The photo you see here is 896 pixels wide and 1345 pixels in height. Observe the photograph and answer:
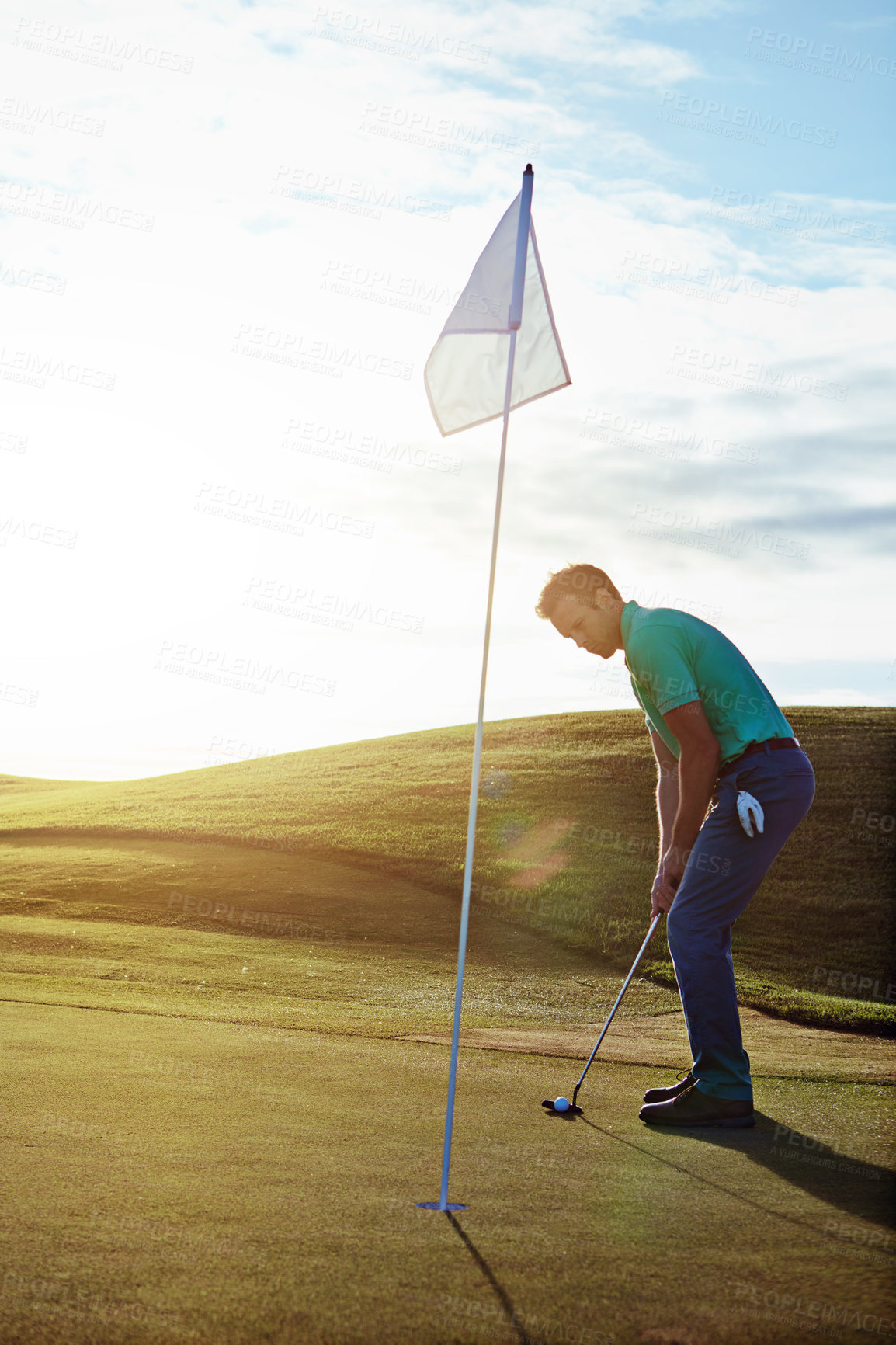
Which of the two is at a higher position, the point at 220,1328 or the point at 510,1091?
the point at 220,1328

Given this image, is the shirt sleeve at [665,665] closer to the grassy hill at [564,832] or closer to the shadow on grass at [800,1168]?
the shadow on grass at [800,1168]

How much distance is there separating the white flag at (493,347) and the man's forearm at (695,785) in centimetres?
198

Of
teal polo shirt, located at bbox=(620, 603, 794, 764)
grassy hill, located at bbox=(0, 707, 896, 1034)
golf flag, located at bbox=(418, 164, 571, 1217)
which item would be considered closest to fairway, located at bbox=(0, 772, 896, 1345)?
golf flag, located at bbox=(418, 164, 571, 1217)

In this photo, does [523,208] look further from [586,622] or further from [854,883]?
[854,883]

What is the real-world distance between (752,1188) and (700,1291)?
1.03 meters

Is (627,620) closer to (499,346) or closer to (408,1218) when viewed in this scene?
(499,346)

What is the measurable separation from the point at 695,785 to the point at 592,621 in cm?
93

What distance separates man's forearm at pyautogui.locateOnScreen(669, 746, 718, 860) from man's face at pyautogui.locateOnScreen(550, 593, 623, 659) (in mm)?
683

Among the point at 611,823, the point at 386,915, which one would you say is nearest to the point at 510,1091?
the point at 386,915

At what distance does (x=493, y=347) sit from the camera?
566 centimetres

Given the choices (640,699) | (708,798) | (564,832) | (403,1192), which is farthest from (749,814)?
(564,832)

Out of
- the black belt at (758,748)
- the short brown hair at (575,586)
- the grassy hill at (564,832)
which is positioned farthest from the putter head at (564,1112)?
the grassy hill at (564,832)

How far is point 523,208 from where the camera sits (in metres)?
4.99

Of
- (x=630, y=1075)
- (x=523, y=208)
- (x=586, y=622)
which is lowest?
(x=630, y=1075)
